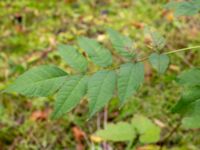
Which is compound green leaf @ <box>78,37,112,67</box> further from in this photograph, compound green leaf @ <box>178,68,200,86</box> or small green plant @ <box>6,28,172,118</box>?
compound green leaf @ <box>178,68,200,86</box>

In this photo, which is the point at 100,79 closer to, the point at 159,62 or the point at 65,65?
the point at 159,62

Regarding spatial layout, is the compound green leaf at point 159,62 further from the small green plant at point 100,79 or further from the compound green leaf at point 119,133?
the compound green leaf at point 119,133

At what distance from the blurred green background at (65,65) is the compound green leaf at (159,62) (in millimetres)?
346

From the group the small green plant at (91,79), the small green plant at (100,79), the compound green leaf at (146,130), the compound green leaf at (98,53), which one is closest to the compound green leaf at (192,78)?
the small green plant at (100,79)

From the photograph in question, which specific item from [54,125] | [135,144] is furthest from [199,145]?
[54,125]

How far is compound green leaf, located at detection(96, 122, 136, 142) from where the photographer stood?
6.11 ft

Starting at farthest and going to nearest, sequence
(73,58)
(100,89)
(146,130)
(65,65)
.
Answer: (65,65) → (146,130) → (73,58) → (100,89)

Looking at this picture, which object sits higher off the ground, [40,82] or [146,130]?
[40,82]

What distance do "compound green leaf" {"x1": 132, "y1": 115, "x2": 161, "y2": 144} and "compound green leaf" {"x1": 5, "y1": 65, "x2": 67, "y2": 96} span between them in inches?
32.4

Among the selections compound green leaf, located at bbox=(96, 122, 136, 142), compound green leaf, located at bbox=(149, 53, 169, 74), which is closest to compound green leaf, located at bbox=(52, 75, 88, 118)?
compound green leaf, located at bbox=(149, 53, 169, 74)

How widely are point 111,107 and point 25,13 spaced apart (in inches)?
60.0

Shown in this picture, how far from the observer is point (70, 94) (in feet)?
3.67

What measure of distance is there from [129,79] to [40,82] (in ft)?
0.95

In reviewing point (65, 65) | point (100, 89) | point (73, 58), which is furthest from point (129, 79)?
point (65, 65)
